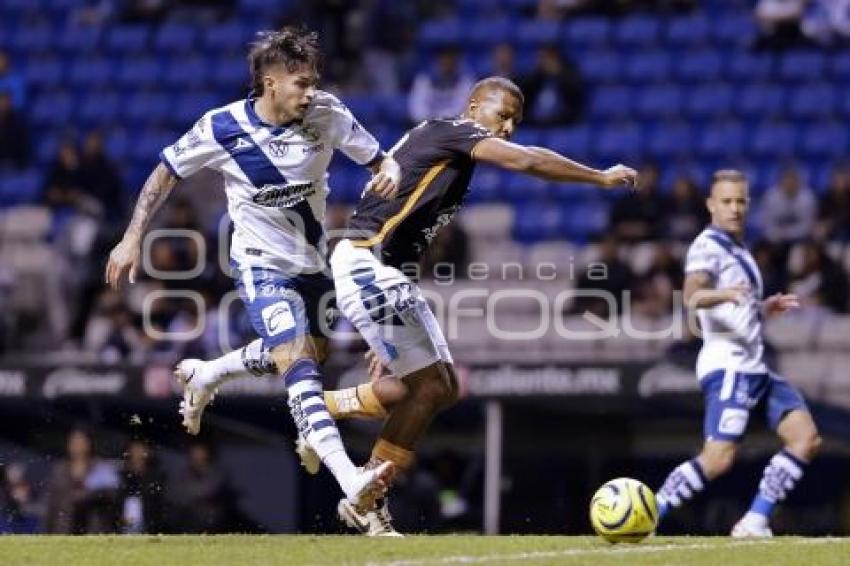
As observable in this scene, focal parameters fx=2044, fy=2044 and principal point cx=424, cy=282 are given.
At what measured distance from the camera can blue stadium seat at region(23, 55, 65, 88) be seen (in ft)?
73.2

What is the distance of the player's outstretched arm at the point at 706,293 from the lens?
11523 millimetres

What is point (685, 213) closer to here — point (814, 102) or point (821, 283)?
point (821, 283)

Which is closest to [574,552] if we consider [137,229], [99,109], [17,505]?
[137,229]

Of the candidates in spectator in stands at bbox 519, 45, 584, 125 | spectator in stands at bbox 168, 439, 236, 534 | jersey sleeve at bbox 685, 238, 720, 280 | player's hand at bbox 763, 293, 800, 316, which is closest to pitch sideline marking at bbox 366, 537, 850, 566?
player's hand at bbox 763, 293, 800, 316

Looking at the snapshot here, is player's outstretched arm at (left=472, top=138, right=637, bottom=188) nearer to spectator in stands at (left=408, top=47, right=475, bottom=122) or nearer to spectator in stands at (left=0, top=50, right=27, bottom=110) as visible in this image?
spectator in stands at (left=408, top=47, right=475, bottom=122)

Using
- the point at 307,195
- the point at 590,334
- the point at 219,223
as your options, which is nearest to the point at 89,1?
the point at 219,223

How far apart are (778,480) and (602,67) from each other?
29.8ft

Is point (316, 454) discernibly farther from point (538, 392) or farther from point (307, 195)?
point (538, 392)

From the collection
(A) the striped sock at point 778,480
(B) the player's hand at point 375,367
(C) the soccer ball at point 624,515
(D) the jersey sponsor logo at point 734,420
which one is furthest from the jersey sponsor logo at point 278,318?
(A) the striped sock at point 778,480

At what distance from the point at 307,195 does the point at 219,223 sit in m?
9.01

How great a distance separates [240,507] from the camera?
1520cm

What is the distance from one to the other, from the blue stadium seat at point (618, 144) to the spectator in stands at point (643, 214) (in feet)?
5.56

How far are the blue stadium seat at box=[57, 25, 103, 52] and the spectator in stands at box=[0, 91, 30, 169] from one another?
5.85 ft

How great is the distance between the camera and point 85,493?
14.3 meters
